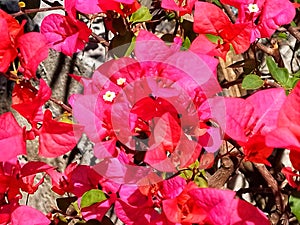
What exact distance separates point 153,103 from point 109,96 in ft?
0.22

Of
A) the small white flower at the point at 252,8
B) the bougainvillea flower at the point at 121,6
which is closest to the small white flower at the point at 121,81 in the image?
the bougainvillea flower at the point at 121,6

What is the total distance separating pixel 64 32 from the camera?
959mm

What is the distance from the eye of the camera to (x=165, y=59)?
82cm

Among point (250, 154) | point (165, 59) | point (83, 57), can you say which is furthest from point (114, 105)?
point (83, 57)

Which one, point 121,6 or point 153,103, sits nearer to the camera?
point 153,103

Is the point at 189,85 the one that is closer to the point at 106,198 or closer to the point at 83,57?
the point at 106,198

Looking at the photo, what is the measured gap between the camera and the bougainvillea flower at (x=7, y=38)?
0.86 metres

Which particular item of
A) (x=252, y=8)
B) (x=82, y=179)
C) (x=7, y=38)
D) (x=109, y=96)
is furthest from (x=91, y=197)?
(x=252, y=8)

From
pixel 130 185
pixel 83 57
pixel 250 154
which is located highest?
pixel 250 154

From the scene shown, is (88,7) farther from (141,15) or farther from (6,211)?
(6,211)

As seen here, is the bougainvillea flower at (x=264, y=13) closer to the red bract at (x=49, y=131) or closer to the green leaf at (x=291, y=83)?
the green leaf at (x=291, y=83)

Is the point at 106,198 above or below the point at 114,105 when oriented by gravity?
below

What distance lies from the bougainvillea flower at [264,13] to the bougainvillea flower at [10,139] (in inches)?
15.3

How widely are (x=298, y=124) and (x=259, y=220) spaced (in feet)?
0.54
